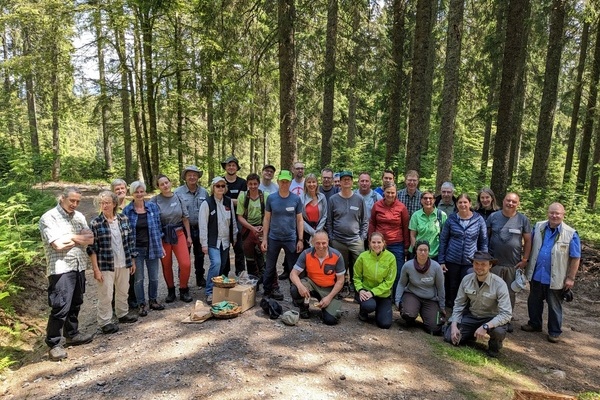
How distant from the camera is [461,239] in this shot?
5.96 m

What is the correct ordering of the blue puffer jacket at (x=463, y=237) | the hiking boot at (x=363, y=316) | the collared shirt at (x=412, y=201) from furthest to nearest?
1. the collared shirt at (x=412, y=201)
2. the blue puffer jacket at (x=463, y=237)
3. the hiking boot at (x=363, y=316)

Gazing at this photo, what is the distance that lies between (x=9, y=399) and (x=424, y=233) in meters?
5.78

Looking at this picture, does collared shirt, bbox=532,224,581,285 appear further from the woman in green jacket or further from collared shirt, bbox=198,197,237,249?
collared shirt, bbox=198,197,237,249

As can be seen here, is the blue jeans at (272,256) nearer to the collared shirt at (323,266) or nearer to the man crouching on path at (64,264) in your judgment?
the collared shirt at (323,266)

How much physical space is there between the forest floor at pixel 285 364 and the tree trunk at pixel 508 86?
437 centimetres

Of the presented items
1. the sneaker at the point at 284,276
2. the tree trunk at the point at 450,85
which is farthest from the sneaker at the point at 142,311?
the tree trunk at the point at 450,85

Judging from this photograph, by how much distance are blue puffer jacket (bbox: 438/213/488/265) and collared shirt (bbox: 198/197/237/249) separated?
3.50m

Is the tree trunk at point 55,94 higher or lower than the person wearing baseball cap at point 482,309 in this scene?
higher

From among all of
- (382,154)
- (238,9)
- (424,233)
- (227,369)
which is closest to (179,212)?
(227,369)

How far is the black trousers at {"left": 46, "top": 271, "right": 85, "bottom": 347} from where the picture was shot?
466 centimetres

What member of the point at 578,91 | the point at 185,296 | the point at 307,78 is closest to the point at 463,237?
the point at 185,296

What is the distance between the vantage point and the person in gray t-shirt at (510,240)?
Answer: 598 centimetres

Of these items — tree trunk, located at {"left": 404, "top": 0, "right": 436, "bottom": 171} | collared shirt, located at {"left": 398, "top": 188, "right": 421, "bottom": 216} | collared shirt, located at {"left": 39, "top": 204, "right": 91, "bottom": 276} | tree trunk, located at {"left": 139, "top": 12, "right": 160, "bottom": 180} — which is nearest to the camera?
collared shirt, located at {"left": 39, "top": 204, "right": 91, "bottom": 276}

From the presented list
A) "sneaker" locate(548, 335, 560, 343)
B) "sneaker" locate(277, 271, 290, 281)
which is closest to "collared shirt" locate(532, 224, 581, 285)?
"sneaker" locate(548, 335, 560, 343)
